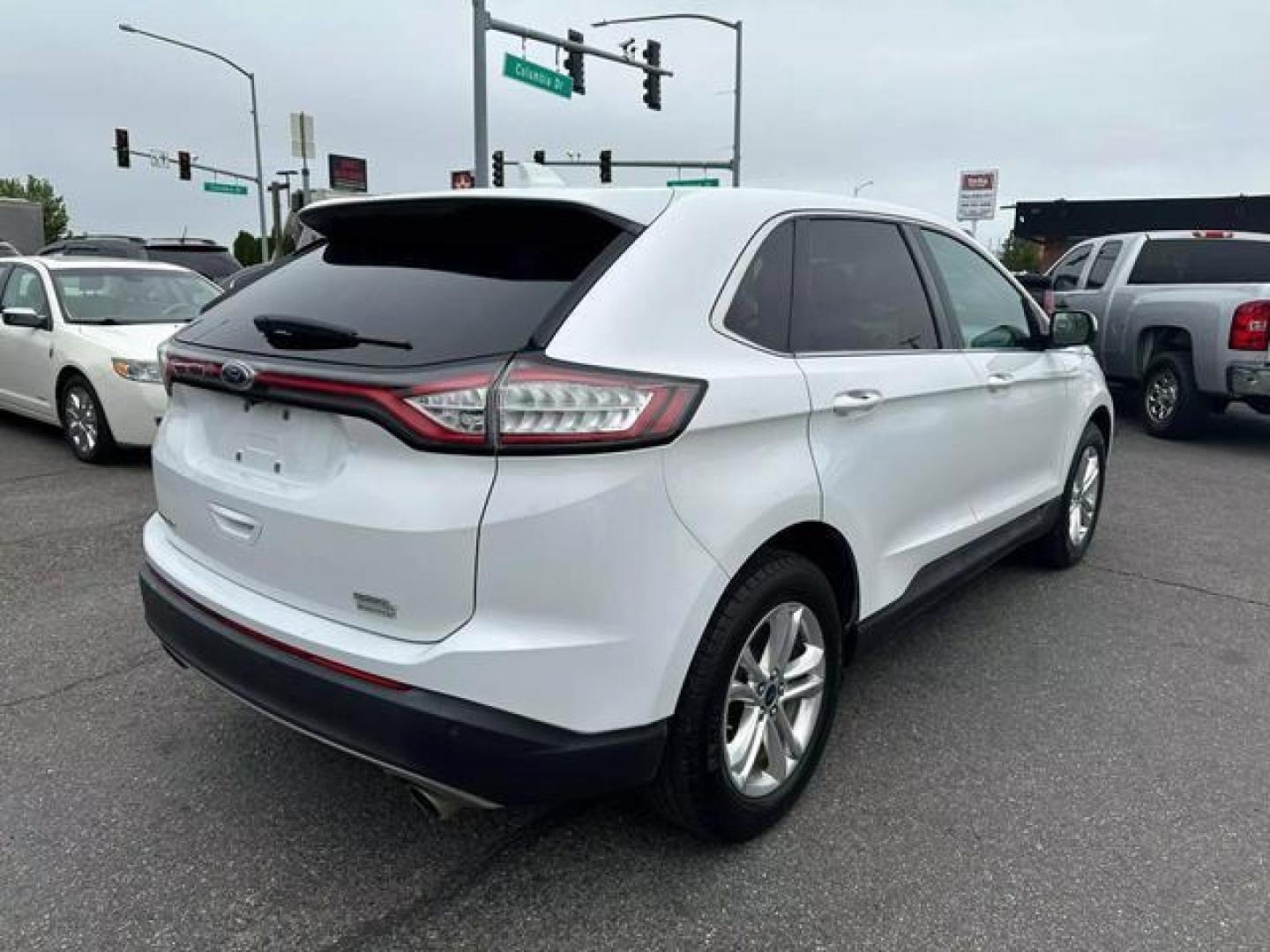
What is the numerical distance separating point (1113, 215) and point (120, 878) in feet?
86.2

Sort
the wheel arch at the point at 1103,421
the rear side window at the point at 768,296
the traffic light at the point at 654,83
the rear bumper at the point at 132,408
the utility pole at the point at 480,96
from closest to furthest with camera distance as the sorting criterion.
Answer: the rear side window at the point at 768,296 → the wheel arch at the point at 1103,421 → the rear bumper at the point at 132,408 → the utility pole at the point at 480,96 → the traffic light at the point at 654,83

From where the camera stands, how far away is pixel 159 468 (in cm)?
276

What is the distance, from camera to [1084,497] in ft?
16.5

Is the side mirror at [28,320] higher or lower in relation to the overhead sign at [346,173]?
lower

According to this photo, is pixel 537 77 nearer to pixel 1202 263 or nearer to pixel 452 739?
pixel 1202 263

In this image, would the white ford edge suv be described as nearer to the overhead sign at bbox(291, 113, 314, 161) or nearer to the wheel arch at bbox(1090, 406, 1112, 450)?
the wheel arch at bbox(1090, 406, 1112, 450)

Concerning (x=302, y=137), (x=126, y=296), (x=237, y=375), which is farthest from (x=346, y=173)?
(x=237, y=375)

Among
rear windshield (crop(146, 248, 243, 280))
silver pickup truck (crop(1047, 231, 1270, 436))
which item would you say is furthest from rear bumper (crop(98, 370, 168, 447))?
rear windshield (crop(146, 248, 243, 280))

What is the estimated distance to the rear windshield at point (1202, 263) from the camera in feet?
30.5

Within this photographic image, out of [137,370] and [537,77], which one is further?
[537,77]

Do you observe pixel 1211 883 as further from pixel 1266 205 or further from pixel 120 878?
pixel 1266 205

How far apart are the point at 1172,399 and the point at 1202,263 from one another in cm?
156

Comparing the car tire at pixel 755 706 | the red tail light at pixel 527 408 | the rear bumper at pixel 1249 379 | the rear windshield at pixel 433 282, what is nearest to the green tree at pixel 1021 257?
the rear bumper at pixel 1249 379

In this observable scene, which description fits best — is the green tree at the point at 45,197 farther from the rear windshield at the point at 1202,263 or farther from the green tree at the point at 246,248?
the rear windshield at the point at 1202,263
